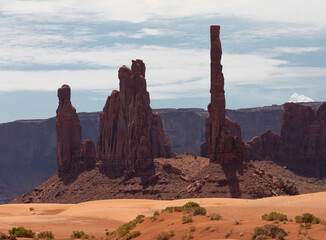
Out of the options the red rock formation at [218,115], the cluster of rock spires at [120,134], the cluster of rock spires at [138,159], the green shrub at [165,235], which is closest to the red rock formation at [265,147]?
the cluster of rock spires at [138,159]

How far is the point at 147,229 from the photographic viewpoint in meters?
45.4

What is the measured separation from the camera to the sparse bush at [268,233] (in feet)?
118

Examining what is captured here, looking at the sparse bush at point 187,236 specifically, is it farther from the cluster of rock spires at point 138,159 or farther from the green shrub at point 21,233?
the cluster of rock spires at point 138,159

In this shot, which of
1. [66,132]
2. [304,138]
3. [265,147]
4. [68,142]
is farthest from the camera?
[265,147]

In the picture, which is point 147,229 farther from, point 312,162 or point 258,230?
point 312,162

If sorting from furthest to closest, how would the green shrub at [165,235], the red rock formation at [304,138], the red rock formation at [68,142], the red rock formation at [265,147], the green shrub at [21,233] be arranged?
1. the red rock formation at [265,147]
2. the red rock formation at [304,138]
3. the red rock formation at [68,142]
4. the green shrub at [21,233]
5. the green shrub at [165,235]

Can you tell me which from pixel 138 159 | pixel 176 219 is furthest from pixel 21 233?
pixel 138 159

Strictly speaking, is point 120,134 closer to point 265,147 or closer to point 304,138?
point 265,147

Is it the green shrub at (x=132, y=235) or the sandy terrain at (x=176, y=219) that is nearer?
the sandy terrain at (x=176, y=219)

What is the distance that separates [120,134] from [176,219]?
300 feet

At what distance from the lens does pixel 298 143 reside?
151 meters

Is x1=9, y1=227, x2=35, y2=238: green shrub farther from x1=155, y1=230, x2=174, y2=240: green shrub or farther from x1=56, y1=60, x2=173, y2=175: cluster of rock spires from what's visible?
x1=56, y1=60, x2=173, y2=175: cluster of rock spires

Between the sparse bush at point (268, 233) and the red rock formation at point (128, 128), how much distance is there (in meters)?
92.0

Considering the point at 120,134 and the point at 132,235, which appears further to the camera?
the point at 120,134
